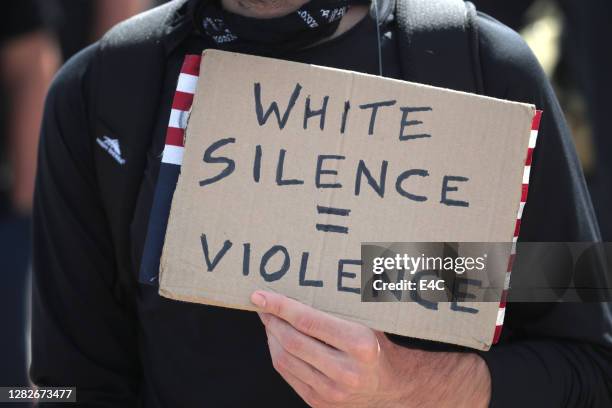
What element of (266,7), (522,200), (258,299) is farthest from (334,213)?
(266,7)

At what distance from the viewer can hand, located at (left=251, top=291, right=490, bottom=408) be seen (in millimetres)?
1500

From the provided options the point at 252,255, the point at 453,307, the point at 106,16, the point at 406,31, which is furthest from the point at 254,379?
the point at 106,16

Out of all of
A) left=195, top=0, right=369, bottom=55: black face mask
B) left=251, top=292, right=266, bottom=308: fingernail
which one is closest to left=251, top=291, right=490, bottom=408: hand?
left=251, top=292, right=266, bottom=308: fingernail

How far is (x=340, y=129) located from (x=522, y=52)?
37cm

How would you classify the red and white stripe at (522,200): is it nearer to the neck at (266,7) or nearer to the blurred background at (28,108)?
the neck at (266,7)

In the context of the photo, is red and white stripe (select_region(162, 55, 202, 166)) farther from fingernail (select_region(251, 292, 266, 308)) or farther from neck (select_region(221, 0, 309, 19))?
fingernail (select_region(251, 292, 266, 308))

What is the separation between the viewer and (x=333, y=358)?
1501 mm

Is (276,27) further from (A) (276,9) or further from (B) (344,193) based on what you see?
(B) (344,193)

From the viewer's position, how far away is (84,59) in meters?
1.87

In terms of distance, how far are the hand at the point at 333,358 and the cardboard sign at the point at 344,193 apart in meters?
0.05

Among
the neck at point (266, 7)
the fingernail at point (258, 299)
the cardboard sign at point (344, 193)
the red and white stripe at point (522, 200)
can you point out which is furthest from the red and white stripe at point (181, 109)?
the red and white stripe at point (522, 200)

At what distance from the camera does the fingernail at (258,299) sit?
1.52m

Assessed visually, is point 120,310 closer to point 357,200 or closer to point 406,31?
point 357,200

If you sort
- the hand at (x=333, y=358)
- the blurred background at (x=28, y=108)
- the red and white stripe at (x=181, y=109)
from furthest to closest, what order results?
the blurred background at (x=28, y=108) → the red and white stripe at (x=181, y=109) → the hand at (x=333, y=358)
